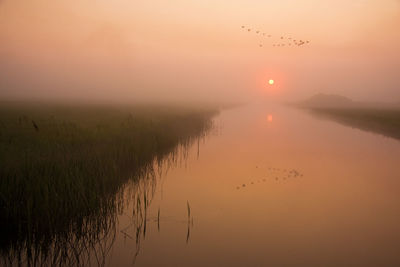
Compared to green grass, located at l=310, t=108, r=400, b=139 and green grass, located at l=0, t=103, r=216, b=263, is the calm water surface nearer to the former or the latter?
green grass, located at l=0, t=103, r=216, b=263

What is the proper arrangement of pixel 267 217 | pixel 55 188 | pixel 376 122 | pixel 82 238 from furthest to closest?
1. pixel 376 122
2. pixel 267 217
3. pixel 55 188
4. pixel 82 238

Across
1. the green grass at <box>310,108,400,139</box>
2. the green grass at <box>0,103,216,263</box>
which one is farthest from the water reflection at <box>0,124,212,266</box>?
the green grass at <box>310,108,400,139</box>

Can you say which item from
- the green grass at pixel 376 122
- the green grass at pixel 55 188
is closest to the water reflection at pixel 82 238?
the green grass at pixel 55 188

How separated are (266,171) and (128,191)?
19.5 feet

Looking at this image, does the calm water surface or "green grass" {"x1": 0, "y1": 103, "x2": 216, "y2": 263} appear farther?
the calm water surface

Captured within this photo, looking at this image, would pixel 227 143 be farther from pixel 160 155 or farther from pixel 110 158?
pixel 110 158

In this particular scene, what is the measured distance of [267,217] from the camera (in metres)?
6.30

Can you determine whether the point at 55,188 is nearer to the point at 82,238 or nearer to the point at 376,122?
the point at 82,238

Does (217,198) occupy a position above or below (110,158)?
below

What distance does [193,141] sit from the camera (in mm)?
17375

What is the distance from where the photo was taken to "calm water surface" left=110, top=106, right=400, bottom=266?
475 cm

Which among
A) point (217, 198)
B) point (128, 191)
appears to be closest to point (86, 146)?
point (128, 191)

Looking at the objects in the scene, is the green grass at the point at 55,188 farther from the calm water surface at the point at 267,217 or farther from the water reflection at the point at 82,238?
the calm water surface at the point at 267,217

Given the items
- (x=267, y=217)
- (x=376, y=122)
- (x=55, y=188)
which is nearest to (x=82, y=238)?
(x=55, y=188)
